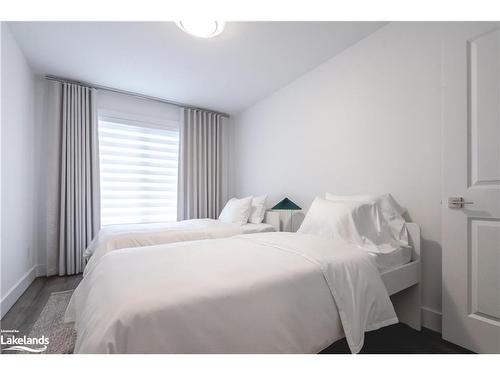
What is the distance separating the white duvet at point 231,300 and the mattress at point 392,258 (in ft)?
0.60

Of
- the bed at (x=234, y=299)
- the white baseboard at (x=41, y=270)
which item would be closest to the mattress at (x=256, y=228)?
the bed at (x=234, y=299)

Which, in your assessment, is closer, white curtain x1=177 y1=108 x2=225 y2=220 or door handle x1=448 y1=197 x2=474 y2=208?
door handle x1=448 y1=197 x2=474 y2=208

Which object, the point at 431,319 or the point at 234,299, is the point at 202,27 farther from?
the point at 431,319

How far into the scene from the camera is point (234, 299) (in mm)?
877

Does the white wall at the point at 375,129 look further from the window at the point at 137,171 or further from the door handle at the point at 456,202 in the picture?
the window at the point at 137,171

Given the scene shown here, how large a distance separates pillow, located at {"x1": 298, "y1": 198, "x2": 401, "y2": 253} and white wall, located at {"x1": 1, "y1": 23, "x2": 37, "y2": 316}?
2.58m

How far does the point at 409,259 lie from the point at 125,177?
11.5 feet

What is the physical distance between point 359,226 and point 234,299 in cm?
111

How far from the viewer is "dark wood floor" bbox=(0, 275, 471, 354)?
4.46 ft

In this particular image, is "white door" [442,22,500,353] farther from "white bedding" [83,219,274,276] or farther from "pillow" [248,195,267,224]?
"pillow" [248,195,267,224]

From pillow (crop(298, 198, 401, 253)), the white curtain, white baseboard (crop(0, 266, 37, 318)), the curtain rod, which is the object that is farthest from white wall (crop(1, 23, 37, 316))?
pillow (crop(298, 198, 401, 253))

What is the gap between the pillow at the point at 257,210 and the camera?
9.62 feet

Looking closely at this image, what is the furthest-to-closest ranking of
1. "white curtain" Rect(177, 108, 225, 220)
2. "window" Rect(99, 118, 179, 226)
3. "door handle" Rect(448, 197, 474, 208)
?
"white curtain" Rect(177, 108, 225, 220), "window" Rect(99, 118, 179, 226), "door handle" Rect(448, 197, 474, 208)

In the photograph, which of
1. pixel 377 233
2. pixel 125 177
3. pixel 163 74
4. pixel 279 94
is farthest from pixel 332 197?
pixel 125 177
